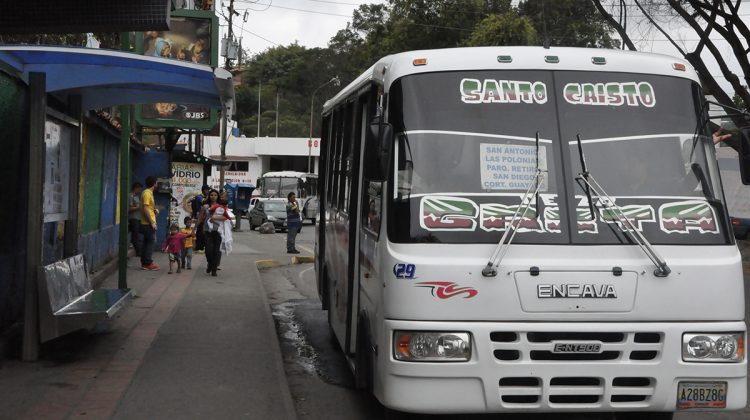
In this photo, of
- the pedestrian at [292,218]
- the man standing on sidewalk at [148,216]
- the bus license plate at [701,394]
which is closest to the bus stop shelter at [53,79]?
the bus license plate at [701,394]

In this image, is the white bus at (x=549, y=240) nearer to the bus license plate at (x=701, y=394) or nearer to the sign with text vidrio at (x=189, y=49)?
the bus license plate at (x=701, y=394)

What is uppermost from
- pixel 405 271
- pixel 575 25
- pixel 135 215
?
pixel 575 25

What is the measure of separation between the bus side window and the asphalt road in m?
1.39

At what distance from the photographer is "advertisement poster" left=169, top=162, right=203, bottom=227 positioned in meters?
25.3

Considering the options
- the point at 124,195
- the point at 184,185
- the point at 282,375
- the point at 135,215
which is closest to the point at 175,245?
the point at 135,215

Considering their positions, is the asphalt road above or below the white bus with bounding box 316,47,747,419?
below

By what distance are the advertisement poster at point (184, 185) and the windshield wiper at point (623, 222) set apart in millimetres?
→ 20555

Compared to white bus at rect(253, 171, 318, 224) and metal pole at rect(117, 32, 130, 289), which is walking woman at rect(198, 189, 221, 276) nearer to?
metal pole at rect(117, 32, 130, 289)

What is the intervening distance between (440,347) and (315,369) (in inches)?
164

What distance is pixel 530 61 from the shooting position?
6102mm

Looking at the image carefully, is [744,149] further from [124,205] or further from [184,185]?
[184,185]

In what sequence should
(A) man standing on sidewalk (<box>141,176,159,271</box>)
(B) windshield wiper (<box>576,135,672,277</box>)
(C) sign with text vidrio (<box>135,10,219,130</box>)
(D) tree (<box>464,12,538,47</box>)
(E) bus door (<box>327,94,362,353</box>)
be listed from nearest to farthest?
(B) windshield wiper (<box>576,135,672,277</box>) < (E) bus door (<box>327,94,362,353</box>) < (A) man standing on sidewalk (<box>141,176,159,271</box>) < (C) sign with text vidrio (<box>135,10,219,130</box>) < (D) tree (<box>464,12,538,47</box>)

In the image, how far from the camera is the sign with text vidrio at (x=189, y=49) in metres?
23.6

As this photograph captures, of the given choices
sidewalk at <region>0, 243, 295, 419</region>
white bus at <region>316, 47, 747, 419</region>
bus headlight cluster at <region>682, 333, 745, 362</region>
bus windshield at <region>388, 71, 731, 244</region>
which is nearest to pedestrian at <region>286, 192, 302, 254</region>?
sidewalk at <region>0, 243, 295, 419</region>
